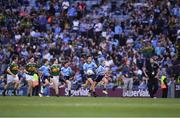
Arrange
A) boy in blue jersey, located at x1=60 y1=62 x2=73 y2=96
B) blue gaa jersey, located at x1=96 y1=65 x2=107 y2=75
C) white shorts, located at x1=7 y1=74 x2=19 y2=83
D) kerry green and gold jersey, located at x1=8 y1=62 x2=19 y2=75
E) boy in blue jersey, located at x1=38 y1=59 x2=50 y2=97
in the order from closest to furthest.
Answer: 1. kerry green and gold jersey, located at x1=8 y1=62 x2=19 y2=75
2. white shorts, located at x1=7 y1=74 x2=19 y2=83
3. blue gaa jersey, located at x1=96 y1=65 x2=107 y2=75
4. boy in blue jersey, located at x1=38 y1=59 x2=50 y2=97
5. boy in blue jersey, located at x1=60 y1=62 x2=73 y2=96

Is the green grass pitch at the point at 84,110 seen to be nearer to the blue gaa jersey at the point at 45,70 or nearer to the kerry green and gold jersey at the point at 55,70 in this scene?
the kerry green and gold jersey at the point at 55,70

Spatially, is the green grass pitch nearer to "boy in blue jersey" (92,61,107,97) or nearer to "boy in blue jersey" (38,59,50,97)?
"boy in blue jersey" (92,61,107,97)

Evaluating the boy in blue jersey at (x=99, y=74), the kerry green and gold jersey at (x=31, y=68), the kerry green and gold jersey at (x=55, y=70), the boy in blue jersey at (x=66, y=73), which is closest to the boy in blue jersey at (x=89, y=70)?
the boy in blue jersey at (x=99, y=74)

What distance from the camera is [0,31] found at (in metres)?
25.1

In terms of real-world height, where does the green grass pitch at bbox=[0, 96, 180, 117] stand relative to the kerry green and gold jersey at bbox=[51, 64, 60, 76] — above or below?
below

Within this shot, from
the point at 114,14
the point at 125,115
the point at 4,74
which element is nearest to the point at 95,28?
the point at 114,14

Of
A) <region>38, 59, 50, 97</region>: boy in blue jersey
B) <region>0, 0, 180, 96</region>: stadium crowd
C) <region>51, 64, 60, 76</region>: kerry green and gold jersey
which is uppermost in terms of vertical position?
<region>0, 0, 180, 96</region>: stadium crowd

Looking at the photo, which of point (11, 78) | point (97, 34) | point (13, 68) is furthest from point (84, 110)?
point (97, 34)

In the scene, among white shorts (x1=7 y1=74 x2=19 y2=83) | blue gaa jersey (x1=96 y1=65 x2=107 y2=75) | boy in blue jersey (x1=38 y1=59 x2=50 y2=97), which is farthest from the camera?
boy in blue jersey (x1=38 y1=59 x2=50 y2=97)

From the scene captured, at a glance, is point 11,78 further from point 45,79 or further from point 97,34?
point 97,34

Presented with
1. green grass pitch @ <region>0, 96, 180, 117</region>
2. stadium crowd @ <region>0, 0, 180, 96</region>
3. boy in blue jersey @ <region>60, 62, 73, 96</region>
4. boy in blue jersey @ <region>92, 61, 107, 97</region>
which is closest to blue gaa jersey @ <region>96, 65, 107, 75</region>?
boy in blue jersey @ <region>92, 61, 107, 97</region>

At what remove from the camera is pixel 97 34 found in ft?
82.1

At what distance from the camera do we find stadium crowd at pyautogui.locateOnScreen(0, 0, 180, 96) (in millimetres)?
22688

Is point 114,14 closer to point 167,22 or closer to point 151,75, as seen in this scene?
point 167,22
